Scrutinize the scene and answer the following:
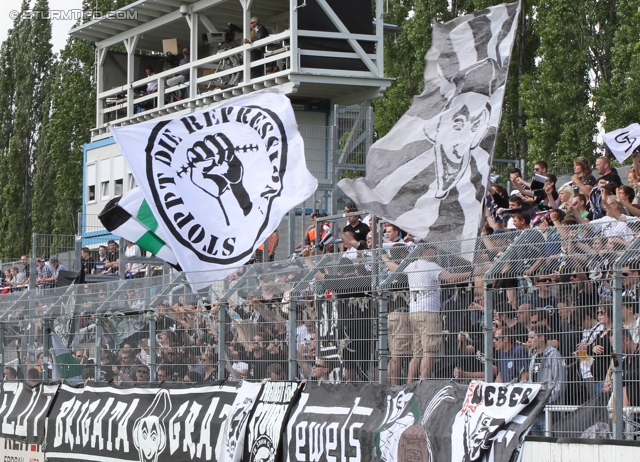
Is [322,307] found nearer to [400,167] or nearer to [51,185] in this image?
[400,167]

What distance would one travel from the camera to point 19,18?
175 feet

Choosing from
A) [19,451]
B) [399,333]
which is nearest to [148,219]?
[19,451]

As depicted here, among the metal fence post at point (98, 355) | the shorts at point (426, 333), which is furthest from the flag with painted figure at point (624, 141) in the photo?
the metal fence post at point (98, 355)

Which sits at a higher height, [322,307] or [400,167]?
[400,167]

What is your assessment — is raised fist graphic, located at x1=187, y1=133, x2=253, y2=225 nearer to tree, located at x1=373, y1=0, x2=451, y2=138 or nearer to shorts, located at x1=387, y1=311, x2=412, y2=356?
shorts, located at x1=387, y1=311, x2=412, y2=356

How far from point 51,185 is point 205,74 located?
2089 centimetres

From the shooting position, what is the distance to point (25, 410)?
1661 centimetres

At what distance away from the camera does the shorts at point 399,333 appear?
1091 centimetres

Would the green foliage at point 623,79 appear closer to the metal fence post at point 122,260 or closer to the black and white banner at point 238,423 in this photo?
the metal fence post at point 122,260

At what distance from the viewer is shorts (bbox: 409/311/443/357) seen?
10.5 metres

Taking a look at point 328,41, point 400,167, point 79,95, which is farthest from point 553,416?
point 79,95

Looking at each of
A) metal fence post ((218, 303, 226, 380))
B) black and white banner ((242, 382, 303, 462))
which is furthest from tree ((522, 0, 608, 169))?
black and white banner ((242, 382, 303, 462))

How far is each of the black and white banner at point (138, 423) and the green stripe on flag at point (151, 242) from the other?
176 centimetres

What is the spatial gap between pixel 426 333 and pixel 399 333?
1.29ft
